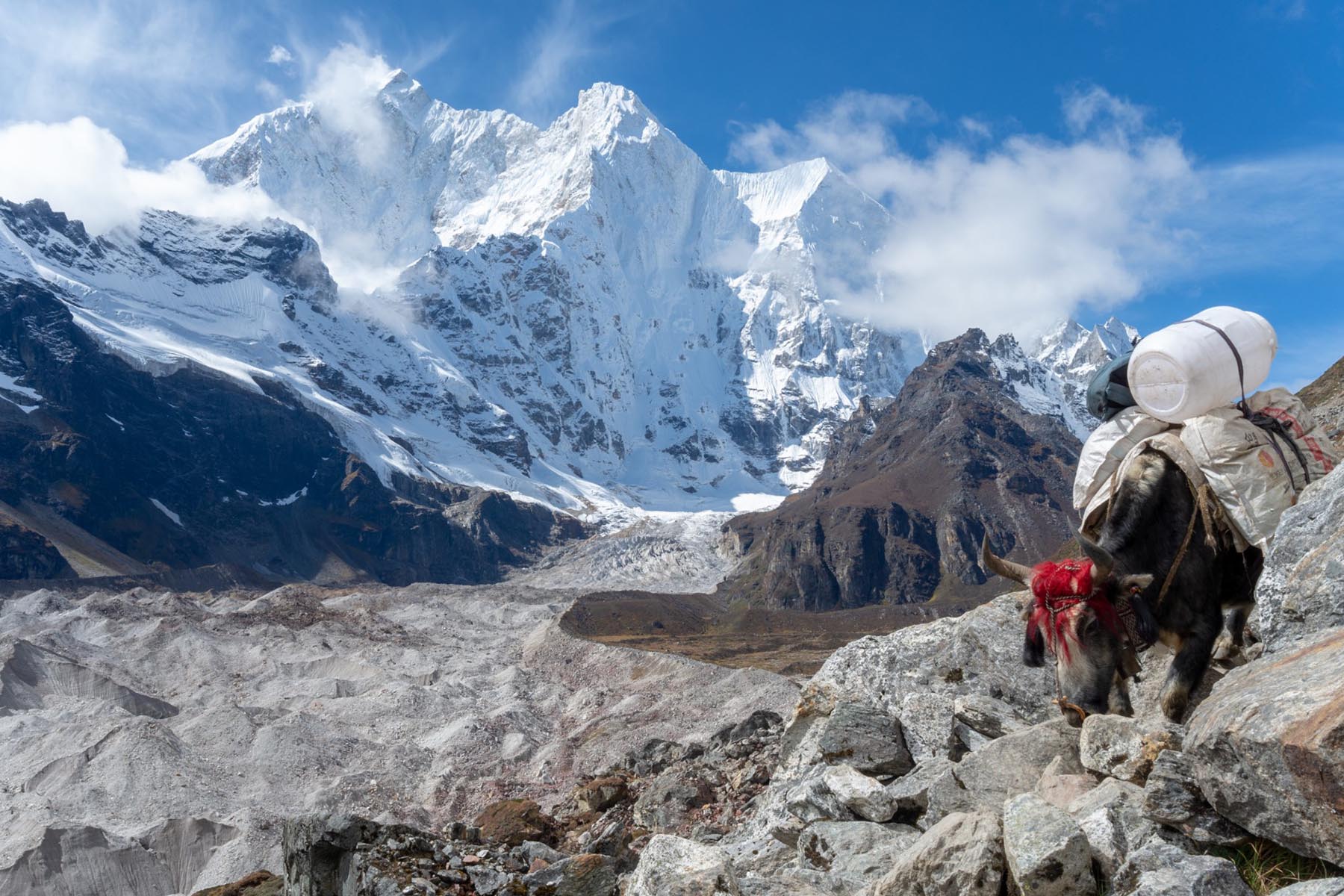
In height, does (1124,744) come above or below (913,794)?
above

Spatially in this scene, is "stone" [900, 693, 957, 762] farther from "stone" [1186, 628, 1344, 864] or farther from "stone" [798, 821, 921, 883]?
"stone" [1186, 628, 1344, 864]

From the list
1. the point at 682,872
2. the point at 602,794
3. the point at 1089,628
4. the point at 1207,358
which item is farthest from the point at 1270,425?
the point at 602,794

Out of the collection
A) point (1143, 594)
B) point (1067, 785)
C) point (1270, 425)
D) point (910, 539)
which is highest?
point (910, 539)

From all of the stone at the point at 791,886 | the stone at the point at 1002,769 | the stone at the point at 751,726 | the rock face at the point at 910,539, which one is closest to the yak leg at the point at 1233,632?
the stone at the point at 1002,769

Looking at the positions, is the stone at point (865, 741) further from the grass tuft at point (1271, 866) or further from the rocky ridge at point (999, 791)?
the grass tuft at point (1271, 866)

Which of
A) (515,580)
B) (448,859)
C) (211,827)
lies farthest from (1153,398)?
(515,580)

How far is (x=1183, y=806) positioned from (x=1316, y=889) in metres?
1.09

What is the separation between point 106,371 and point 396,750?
545ft

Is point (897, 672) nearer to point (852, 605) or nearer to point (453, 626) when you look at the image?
point (453, 626)

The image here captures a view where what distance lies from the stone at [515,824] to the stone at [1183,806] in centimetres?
1464

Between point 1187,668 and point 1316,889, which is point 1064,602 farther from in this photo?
point 1316,889

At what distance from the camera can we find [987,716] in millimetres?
8539

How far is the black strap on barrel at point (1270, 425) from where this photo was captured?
282 inches

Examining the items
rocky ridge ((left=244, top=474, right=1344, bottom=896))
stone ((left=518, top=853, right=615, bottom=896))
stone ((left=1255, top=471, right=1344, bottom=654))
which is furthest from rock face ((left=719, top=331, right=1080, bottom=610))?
stone ((left=1255, top=471, right=1344, bottom=654))
